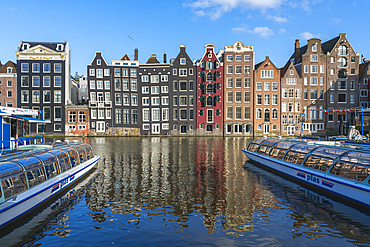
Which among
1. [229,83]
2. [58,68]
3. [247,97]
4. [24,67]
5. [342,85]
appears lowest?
[247,97]

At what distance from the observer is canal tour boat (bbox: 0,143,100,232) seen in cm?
995

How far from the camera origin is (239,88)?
66875mm

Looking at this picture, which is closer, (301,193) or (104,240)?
(104,240)

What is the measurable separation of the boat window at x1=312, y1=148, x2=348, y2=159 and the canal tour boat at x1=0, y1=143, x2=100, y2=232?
15.7m

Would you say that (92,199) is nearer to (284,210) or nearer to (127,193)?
(127,193)

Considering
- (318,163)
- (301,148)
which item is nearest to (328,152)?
(318,163)

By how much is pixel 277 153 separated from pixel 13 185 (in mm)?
18120

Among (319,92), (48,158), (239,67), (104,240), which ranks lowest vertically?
(104,240)

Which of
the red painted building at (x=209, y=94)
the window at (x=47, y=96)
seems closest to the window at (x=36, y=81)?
the window at (x=47, y=96)

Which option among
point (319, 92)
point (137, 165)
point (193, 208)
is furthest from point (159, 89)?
point (193, 208)

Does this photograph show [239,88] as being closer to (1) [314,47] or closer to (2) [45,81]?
(1) [314,47]

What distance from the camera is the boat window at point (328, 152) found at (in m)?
14.5

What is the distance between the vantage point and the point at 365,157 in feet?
42.3

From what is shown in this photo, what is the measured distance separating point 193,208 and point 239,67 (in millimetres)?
59824
